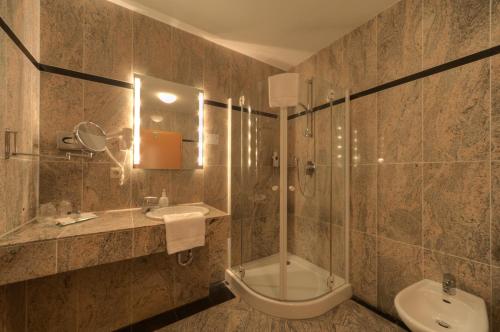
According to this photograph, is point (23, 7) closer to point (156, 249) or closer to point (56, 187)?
point (56, 187)

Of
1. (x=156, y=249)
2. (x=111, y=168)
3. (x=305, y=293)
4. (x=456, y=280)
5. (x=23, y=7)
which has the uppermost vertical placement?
(x=23, y=7)

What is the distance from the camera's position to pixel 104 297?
148cm

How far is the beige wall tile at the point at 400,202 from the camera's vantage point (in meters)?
1.50

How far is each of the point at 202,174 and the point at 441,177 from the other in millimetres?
1930

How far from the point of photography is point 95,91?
5.19 feet

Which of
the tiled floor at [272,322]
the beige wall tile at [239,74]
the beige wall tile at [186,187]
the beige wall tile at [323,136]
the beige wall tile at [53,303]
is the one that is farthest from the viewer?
the beige wall tile at [239,74]

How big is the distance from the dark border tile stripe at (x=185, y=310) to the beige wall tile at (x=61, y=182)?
1044 millimetres

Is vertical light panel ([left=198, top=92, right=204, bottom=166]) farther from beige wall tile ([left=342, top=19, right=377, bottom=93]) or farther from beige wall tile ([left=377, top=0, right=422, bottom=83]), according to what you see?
beige wall tile ([left=377, top=0, right=422, bottom=83])

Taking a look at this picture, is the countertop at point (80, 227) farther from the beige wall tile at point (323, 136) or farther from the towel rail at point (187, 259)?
the beige wall tile at point (323, 136)

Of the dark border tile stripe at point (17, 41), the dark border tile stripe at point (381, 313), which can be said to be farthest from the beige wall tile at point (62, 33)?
the dark border tile stripe at point (381, 313)

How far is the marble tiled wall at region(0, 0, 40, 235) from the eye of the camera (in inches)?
41.3

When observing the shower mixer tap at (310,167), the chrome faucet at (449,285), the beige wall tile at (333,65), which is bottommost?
the chrome faucet at (449,285)

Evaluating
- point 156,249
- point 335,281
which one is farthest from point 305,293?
point 156,249

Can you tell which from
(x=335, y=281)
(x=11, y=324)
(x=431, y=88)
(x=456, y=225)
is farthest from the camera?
(x=335, y=281)
